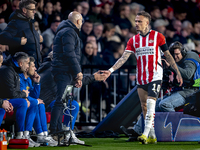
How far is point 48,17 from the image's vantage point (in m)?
9.05

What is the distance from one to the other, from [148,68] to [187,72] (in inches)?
35.0

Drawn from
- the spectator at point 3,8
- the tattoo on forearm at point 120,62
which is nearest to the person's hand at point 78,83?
the tattoo on forearm at point 120,62

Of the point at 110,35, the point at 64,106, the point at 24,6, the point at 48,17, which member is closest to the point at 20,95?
the point at 64,106

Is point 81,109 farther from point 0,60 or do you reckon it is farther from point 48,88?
point 0,60

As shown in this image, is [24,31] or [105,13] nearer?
[24,31]

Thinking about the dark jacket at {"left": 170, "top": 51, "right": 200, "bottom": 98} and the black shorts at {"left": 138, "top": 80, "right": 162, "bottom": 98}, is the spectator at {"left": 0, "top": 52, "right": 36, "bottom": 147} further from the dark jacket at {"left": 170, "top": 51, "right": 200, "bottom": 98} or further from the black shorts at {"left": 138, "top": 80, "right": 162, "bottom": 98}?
the dark jacket at {"left": 170, "top": 51, "right": 200, "bottom": 98}

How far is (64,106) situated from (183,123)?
2.01m

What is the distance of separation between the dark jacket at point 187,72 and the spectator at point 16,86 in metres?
2.68

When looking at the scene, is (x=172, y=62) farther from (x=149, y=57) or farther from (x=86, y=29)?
(x=86, y=29)

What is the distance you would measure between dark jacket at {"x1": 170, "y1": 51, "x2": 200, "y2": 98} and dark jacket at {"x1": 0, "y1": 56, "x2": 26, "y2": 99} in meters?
2.75

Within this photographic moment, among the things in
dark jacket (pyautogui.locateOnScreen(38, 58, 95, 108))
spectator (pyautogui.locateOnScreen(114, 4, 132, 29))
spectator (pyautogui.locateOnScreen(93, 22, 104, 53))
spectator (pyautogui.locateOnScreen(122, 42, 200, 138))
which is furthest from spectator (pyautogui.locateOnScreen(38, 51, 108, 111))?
spectator (pyautogui.locateOnScreen(114, 4, 132, 29))

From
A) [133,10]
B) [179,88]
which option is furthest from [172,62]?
[133,10]

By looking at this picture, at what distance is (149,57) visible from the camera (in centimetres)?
578

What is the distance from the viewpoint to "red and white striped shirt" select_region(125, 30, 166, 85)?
5754mm
